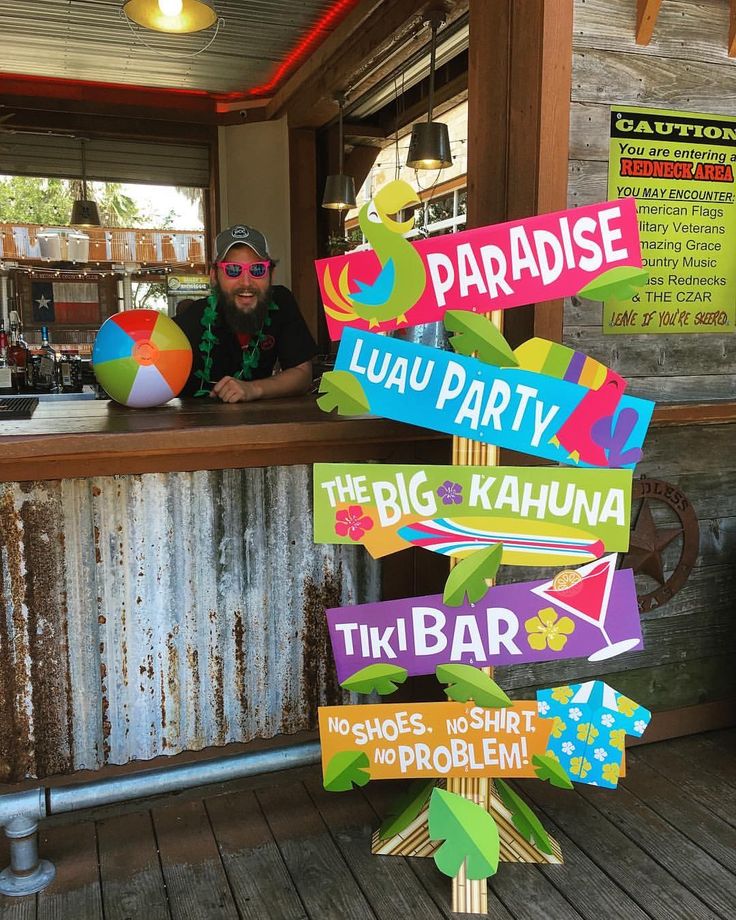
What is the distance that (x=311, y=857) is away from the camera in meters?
2.05

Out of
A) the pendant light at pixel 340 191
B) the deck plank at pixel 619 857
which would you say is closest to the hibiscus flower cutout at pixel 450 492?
the deck plank at pixel 619 857

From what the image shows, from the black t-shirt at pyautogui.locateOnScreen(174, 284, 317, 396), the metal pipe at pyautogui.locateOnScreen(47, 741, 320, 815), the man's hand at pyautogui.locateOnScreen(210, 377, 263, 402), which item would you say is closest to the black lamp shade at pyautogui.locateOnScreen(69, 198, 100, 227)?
the black t-shirt at pyautogui.locateOnScreen(174, 284, 317, 396)

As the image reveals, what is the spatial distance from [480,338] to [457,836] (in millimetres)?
1058

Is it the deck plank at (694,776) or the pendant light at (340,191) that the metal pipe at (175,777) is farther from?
the pendant light at (340,191)

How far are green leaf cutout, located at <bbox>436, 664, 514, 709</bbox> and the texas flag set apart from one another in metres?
6.71

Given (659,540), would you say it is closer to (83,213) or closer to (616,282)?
(616,282)

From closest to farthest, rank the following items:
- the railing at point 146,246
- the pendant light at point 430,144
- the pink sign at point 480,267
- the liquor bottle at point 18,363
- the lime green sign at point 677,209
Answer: the pink sign at point 480,267
the lime green sign at point 677,209
the liquor bottle at point 18,363
the pendant light at point 430,144
the railing at point 146,246

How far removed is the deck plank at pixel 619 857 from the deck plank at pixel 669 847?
0.02m

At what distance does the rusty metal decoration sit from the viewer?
2.47 m

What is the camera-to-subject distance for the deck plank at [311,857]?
1860 millimetres

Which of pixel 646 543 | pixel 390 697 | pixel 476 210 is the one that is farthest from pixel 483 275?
pixel 390 697

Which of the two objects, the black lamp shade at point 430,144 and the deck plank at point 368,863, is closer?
the deck plank at point 368,863

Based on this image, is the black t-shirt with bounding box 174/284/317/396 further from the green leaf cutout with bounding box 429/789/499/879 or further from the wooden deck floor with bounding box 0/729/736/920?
the green leaf cutout with bounding box 429/789/499/879

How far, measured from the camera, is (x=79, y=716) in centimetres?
212
